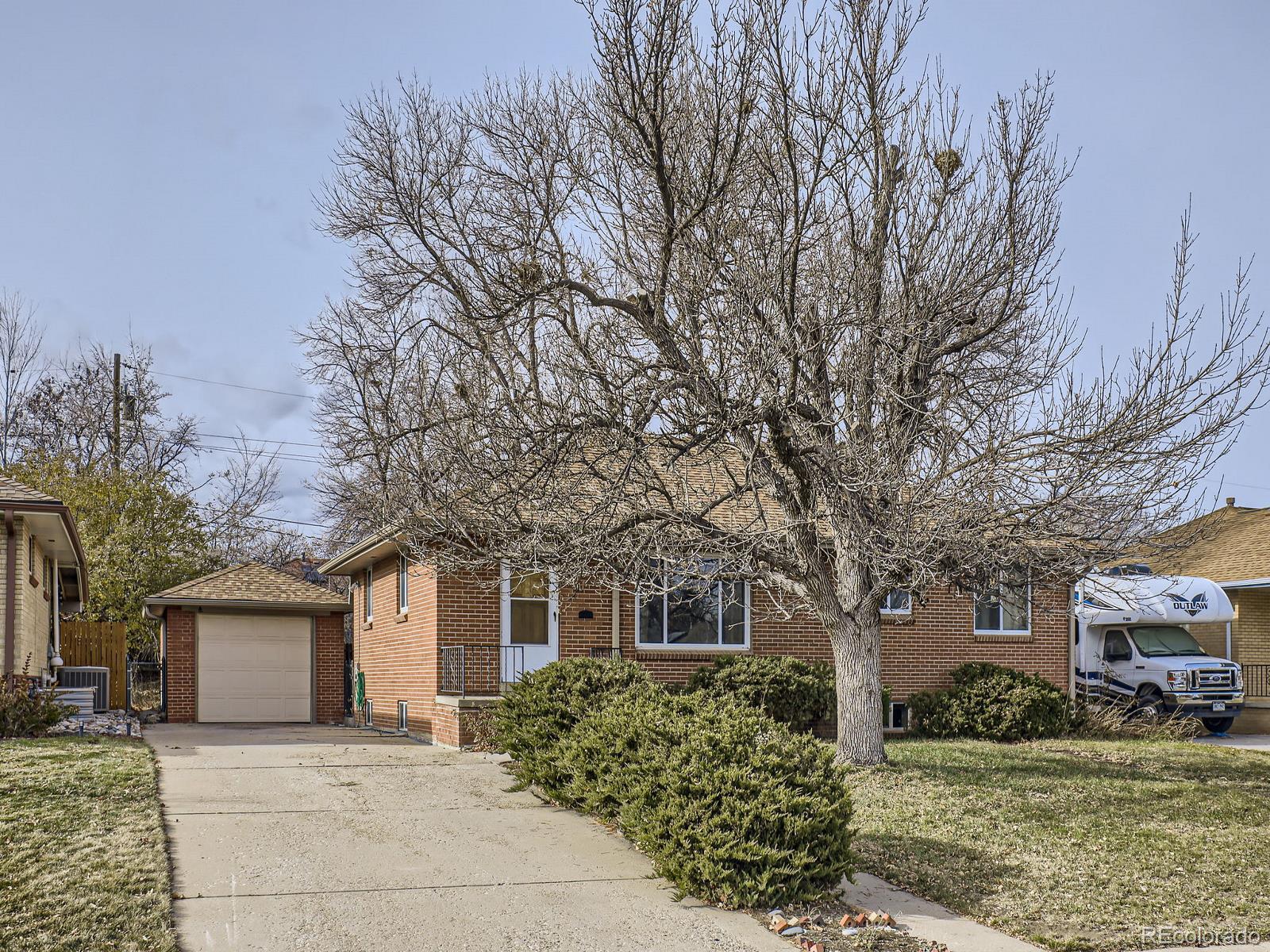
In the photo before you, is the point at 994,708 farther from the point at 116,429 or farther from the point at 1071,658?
the point at 116,429

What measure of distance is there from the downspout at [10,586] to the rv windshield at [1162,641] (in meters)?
20.4

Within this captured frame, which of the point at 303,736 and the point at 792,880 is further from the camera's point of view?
the point at 303,736

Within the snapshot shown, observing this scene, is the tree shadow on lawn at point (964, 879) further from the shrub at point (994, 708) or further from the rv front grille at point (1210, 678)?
the rv front grille at point (1210, 678)

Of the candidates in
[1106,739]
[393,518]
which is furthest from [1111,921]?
[1106,739]

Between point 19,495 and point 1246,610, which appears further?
point 1246,610

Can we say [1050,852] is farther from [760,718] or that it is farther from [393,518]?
[393,518]

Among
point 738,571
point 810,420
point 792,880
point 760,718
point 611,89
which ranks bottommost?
point 792,880

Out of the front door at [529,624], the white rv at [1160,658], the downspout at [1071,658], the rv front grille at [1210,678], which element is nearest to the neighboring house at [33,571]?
the front door at [529,624]

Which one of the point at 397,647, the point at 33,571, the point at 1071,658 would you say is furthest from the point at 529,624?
the point at 1071,658

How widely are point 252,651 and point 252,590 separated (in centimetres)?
137

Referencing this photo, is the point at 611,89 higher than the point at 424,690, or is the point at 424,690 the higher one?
the point at 611,89

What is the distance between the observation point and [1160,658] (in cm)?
2183

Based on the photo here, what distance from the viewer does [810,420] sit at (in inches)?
438

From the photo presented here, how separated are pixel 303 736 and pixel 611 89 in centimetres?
1175
